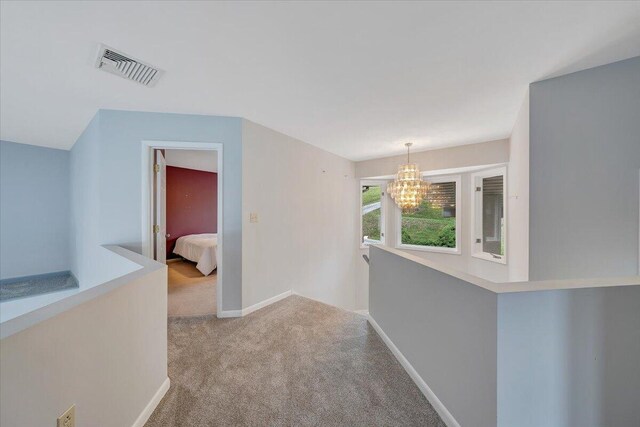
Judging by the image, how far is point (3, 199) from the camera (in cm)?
395

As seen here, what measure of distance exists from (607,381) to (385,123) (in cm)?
277

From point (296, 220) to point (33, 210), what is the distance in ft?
14.6

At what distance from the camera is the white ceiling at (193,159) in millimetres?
4750

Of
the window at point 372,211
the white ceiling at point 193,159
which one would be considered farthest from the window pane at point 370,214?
the white ceiling at point 193,159

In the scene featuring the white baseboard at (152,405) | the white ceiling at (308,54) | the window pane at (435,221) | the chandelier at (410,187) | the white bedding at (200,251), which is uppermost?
the white ceiling at (308,54)

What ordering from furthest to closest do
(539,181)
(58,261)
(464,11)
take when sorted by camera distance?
(58,261) → (539,181) → (464,11)

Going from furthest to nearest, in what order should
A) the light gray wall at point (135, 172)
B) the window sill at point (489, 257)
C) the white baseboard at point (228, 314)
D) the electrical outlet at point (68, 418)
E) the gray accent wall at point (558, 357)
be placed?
the window sill at point (489, 257) < the white baseboard at point (228, 314) < the light gray wall at point (135, 172) < the gray accent wall at point (558, 357) < the electrical outlet at point (68, 418)

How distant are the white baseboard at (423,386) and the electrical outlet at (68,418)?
5.78 feet

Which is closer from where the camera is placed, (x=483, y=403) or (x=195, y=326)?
(x=483, y=403)

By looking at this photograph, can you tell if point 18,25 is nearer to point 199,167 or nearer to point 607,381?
point 607,381

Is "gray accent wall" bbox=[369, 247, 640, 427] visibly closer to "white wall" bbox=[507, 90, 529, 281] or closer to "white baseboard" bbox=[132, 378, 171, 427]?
"white wall" bbox=[507, 90, 529, 281]

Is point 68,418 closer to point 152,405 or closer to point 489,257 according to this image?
point 152,405

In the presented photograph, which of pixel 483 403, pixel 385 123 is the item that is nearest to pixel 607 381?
pixel 483 403

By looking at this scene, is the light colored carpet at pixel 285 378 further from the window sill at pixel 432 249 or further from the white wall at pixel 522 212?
the window sill at pixel 432 249
